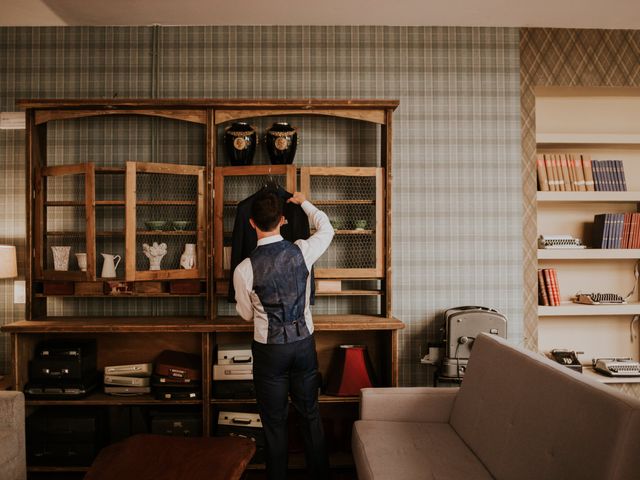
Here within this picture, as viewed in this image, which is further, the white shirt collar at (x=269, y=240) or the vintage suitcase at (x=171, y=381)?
the vintage suitcase at (x=171, y=381)

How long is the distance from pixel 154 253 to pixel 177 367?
77 cm

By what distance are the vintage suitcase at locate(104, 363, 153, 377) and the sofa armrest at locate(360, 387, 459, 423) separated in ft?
4.98

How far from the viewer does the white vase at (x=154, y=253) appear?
11.2ft

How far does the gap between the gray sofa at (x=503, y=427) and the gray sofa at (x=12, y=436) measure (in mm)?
1714

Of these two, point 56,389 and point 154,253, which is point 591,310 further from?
point 56,389

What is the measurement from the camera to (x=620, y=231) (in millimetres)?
4102

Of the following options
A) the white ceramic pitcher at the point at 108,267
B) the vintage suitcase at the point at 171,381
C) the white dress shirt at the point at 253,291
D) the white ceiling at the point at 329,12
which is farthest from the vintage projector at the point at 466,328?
the white ceramic pitcher at the point at 108,267

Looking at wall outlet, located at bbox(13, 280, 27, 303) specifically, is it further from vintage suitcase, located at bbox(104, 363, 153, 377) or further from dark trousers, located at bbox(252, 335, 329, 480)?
dark trousers, located at bbox(252, 335, 329, 480)

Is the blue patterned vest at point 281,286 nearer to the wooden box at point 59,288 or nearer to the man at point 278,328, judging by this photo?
the man at point 278,328

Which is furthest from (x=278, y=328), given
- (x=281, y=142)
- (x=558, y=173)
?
(x=558, y=173)

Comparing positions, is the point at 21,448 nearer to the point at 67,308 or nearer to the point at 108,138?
the point at 67,308

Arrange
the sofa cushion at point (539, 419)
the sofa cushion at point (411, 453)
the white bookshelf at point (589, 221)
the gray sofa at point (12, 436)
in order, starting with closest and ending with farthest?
the sofa cushion at point (539, 419) < the sofa cushion at point (411, 453) < the gray sofa at point (12, 436) < the white bookshelf at point (589, 221)

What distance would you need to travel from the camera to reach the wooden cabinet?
10.8 feet

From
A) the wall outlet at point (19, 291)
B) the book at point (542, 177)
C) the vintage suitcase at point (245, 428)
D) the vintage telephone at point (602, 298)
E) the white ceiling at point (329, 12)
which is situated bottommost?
the vintage suitcase at point (245, 428)
